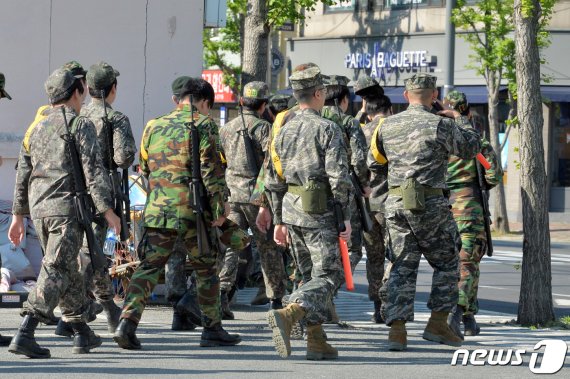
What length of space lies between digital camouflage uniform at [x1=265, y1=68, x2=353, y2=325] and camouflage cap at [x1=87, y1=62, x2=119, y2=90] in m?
1.80

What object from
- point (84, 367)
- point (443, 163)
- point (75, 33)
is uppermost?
point (75, 33)

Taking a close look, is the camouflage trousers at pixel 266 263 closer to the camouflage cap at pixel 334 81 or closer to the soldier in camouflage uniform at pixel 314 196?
the camouflage cap at pixel 334 81

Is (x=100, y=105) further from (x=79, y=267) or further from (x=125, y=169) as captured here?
(x=79, y=267)

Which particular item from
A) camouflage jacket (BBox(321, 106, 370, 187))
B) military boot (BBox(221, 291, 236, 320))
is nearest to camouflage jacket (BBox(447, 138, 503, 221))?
camouflage jacket (BBox(321, 106, 370, 187))

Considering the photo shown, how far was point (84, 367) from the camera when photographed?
845 cm

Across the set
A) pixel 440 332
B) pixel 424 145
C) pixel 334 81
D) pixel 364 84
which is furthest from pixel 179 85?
pixel 440 332

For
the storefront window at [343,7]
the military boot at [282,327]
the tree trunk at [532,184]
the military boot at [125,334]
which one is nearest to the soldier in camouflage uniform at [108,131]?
the military boot at [125,334]

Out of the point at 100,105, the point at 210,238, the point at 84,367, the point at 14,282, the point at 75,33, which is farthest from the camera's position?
the point at 75,33

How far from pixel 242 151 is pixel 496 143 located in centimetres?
1606

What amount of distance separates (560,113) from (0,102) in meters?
20.2

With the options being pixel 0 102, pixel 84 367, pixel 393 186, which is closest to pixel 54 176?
pixel 84 367

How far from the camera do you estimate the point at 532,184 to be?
456 inches

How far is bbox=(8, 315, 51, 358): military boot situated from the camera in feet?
28.5

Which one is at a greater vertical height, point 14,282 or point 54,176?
point 54,176
